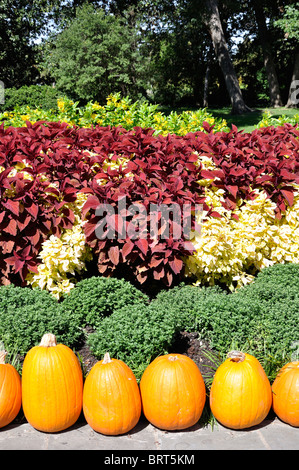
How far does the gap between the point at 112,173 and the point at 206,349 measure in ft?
5.22

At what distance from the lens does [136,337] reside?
106 inches

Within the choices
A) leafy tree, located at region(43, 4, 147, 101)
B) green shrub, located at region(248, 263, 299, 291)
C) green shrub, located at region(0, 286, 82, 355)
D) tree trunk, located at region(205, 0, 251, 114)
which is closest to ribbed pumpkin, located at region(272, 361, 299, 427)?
green shrub, located at region(248, 263, 299, 291)

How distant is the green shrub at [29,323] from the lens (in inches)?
110

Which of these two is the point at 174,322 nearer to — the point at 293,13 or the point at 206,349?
the point at 206,349

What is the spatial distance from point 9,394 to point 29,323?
561 millimetres

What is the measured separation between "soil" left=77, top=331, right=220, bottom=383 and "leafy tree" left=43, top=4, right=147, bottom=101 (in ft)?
50.9

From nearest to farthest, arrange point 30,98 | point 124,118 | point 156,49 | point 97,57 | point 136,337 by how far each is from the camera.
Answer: point 136,337 < point 124,118 < point 30,98 < point 97,57 < point 156,49

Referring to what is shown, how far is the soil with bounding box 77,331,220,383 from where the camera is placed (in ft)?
9.25

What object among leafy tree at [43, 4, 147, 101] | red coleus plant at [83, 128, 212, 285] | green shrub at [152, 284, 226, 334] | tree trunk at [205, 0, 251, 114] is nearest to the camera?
green shrub at [152, 284, 226, 334]

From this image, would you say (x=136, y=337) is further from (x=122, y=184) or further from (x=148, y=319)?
(x=122, y=184)

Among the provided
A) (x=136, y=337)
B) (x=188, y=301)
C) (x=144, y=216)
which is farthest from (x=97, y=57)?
(x=136, y=337)

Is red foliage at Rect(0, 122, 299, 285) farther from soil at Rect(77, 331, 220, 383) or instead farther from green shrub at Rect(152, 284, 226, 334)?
soil at Rect(77, 331, 220, 383)

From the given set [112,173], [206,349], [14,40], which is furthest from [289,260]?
[14,40]
